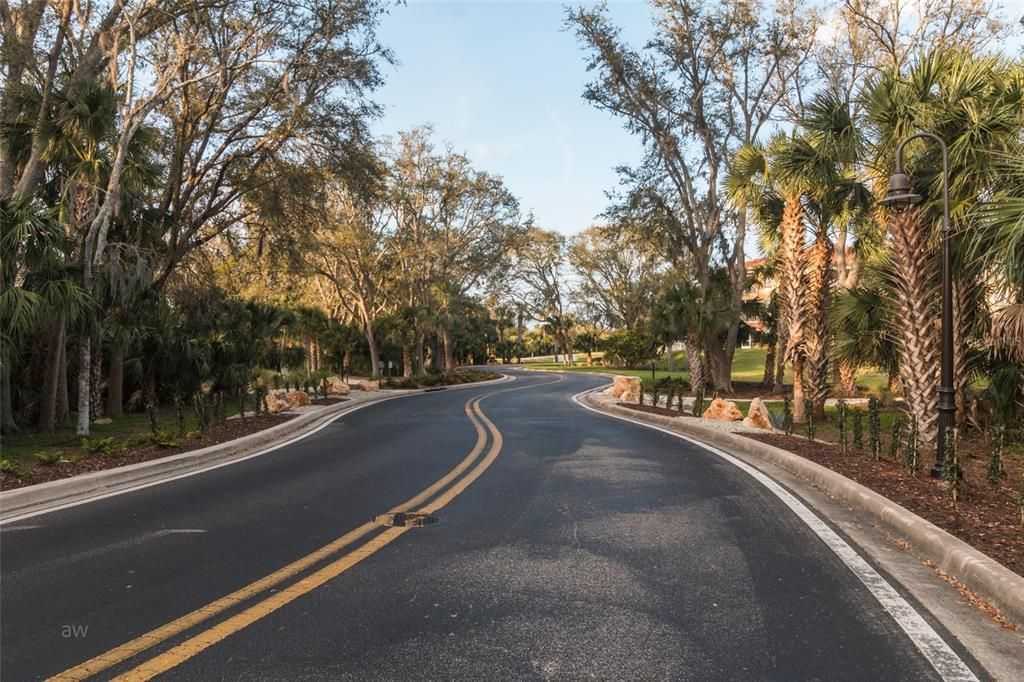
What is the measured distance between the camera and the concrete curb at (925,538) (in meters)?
4.23

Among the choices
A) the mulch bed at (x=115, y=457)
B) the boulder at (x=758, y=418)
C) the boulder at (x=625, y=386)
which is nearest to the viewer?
the mulch bed at (x=115, y=457)

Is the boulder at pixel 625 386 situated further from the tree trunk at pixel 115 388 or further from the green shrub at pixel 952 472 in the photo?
the green shrub at pixel 952 472

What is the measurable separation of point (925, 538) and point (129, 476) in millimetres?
8795

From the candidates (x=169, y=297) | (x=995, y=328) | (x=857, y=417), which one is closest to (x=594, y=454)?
(x=857, y=417)

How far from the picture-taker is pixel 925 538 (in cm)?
544

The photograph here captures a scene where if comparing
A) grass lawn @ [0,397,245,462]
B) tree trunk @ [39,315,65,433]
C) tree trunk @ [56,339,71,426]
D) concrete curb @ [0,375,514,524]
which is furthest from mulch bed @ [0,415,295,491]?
tree trunk @ [56,339,71,426]

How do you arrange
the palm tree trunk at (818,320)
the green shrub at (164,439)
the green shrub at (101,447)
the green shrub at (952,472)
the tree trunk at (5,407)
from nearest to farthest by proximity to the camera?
the green shrub at (952,472) → the green shrub at (101,447) → the green shrub at (164,439) → the tree trunk at (5,407) → the palm tree trunk at (818,320)

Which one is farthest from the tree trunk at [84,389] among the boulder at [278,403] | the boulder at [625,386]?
the boulder at [625,386]

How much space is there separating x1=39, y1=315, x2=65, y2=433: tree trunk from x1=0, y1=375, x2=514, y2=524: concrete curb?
16.1 ft

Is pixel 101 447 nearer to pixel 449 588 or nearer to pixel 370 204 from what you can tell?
pixel 449 588

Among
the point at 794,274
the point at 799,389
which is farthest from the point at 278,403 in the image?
the point at 799,389

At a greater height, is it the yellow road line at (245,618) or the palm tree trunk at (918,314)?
the palm tree trunk at (918,314)

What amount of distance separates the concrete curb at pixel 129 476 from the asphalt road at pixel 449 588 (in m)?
0.50

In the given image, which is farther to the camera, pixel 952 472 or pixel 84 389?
pixel 84 389
